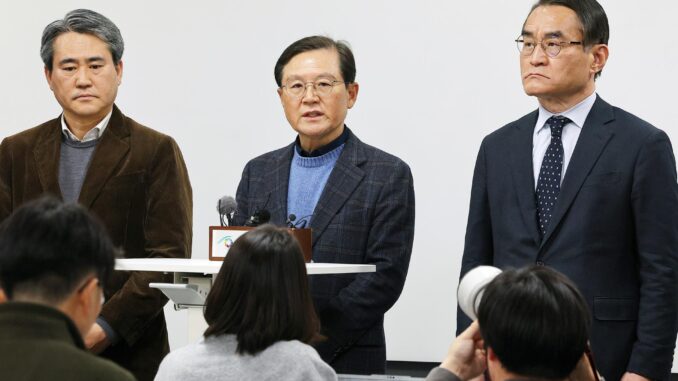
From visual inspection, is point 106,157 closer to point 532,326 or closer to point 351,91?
point 351,91

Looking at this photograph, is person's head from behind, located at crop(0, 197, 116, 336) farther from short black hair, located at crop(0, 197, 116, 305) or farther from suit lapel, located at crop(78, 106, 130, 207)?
suit lapel, located at crop(78, 106, 130, 207)

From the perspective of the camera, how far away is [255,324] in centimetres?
225

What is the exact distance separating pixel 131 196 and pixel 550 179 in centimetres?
123

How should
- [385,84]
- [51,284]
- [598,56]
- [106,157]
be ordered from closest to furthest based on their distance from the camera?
[51,284]
[598,56]
[106,157]
[385,84]

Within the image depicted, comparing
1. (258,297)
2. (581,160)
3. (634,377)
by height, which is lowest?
(634,377)

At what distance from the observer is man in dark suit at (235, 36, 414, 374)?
122 inches

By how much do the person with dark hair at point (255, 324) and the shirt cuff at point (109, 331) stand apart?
721 mm

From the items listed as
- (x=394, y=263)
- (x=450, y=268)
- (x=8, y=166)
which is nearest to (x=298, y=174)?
(x=394, y=263)

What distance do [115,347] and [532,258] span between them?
1226 mm

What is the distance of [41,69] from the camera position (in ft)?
16.9

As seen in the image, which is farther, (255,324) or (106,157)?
(106,157)

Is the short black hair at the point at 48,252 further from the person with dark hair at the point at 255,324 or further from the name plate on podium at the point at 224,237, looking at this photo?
the name plate on podium at the point at 224,237

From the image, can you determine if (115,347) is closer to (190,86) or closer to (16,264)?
(16,264)

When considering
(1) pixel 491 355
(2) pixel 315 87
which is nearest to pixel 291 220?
(2) pixel 315 87
